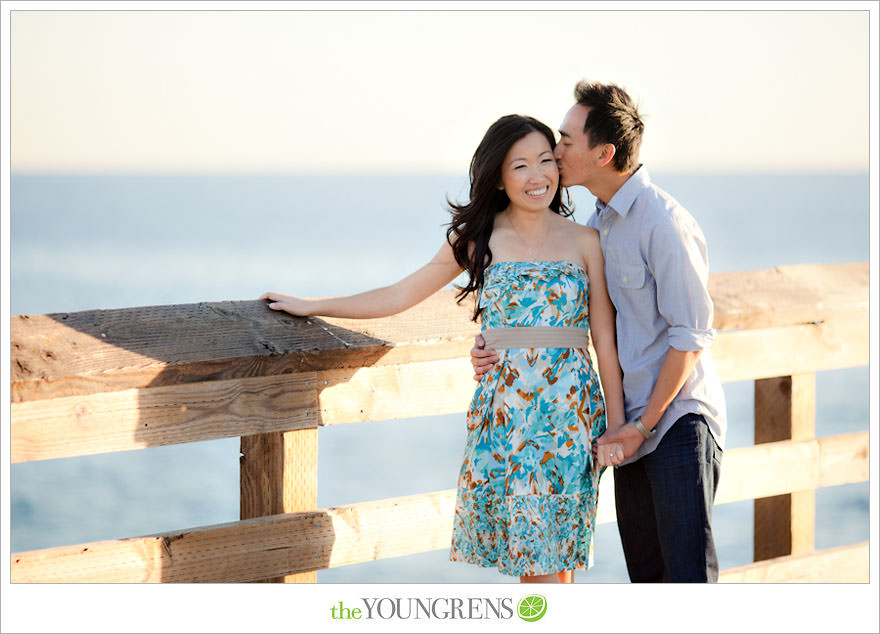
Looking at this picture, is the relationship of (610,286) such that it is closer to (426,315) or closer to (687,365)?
(687,365)

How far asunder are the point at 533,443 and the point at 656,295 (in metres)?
0.50

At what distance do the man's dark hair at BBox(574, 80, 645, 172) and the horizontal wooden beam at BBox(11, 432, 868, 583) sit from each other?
3.28ft

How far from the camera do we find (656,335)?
2.33m

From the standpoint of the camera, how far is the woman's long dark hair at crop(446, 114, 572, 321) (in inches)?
95.0

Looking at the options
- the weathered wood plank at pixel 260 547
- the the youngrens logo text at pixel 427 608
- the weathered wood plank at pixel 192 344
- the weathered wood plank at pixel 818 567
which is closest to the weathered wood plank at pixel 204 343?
the weathered wood plank at pixel 192 344

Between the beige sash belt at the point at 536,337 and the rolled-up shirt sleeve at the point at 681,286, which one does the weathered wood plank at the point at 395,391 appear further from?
the rolled-up shirt sleeve at the point at 681,286

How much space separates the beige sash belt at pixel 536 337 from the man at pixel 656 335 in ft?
0.17

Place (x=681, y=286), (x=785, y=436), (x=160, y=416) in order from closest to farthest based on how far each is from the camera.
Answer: (x=160, y=416)
(x=681, y=286)
(x=785, y=436)

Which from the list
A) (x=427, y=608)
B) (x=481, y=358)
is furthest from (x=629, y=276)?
(x=427, y=608)

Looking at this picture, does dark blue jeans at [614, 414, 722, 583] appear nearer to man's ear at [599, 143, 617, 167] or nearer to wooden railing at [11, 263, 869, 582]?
wooden railing at [11, 263, 869, 582]

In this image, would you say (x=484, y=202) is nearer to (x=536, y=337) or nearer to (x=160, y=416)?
(x=536, y=337)

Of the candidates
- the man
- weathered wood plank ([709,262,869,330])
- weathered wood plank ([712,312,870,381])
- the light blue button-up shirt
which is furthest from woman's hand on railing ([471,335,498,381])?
weathered wood plank ([712,312,870,381])

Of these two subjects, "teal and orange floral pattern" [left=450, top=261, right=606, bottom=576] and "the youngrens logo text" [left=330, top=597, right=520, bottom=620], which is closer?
"the youngrens logo text" [left=330, top=597, right=520, bottom=620]

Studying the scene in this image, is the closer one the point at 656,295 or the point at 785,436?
the point at 656,295
